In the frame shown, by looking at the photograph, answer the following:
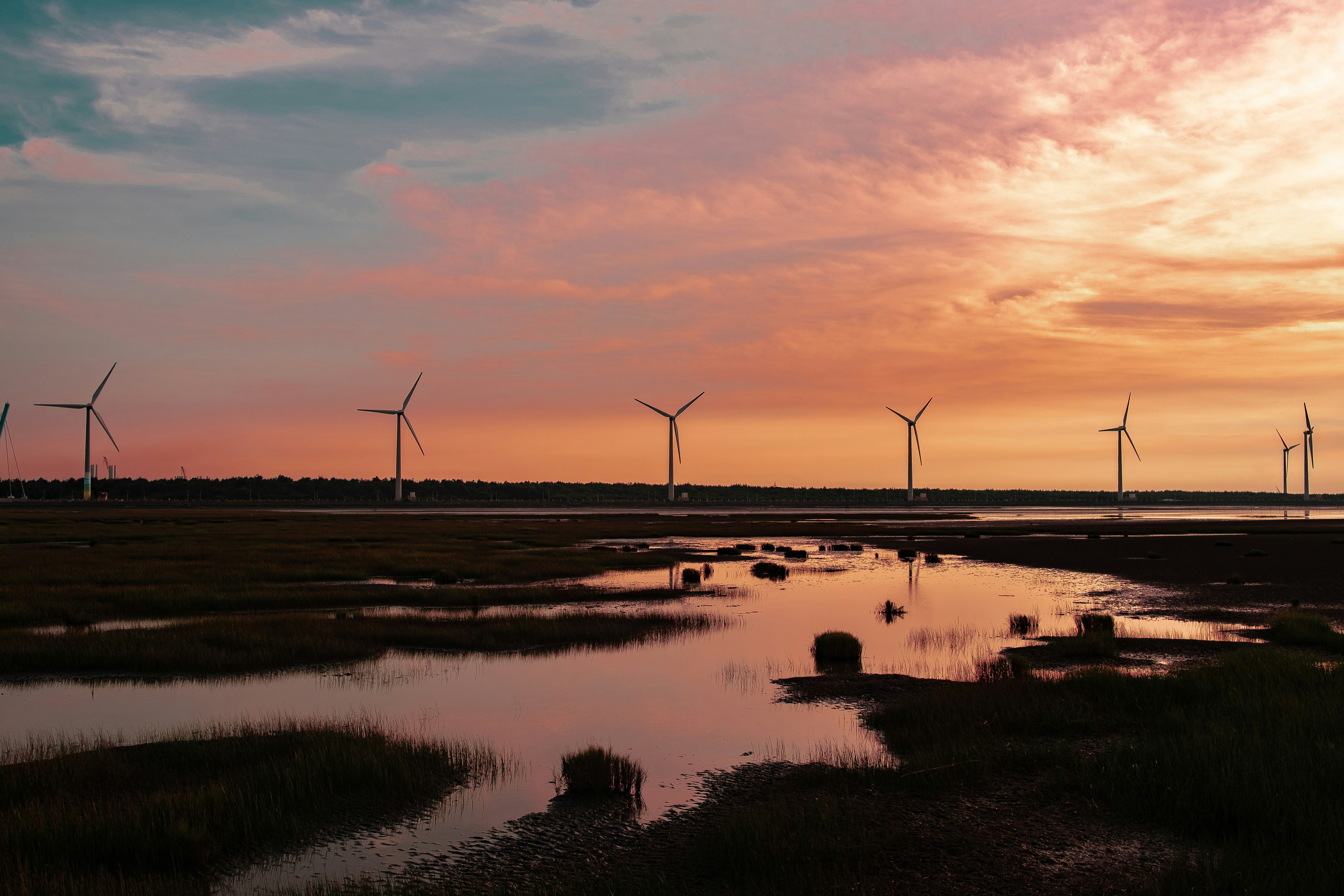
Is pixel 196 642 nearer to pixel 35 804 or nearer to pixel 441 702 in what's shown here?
pixel 441 702

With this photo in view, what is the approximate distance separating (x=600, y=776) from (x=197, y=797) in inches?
207

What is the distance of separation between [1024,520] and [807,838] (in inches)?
5279

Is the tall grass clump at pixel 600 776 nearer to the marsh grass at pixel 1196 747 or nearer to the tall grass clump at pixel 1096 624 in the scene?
the marsh grass at pixel 1196 747

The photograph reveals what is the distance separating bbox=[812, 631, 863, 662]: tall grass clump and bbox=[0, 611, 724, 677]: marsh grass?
5.18 m

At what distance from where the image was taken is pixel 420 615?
98.4 ft

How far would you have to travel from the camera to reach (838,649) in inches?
908

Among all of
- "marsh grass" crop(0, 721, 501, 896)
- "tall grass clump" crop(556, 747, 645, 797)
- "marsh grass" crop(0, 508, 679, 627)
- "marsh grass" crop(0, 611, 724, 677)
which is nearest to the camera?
"marsh grass" crop(0, 721, 501, 896)

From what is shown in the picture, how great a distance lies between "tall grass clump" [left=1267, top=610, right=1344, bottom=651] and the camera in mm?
22688

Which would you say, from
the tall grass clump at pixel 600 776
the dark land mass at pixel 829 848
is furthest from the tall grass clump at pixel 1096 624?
the tall grass clump at pixel 600 776

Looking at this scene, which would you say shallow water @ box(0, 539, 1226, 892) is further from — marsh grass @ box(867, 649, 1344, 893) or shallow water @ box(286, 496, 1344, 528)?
shallow water @ box(286, 496, 1344, 528)

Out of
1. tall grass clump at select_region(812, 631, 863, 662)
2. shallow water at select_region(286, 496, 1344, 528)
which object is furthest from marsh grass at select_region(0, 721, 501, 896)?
shallow water at select_region(286, 496, 1344, 528)

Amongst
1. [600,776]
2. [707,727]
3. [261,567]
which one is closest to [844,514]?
[261,567]

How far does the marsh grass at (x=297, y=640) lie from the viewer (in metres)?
22.0

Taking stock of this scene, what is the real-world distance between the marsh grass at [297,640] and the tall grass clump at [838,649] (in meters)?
5.18
